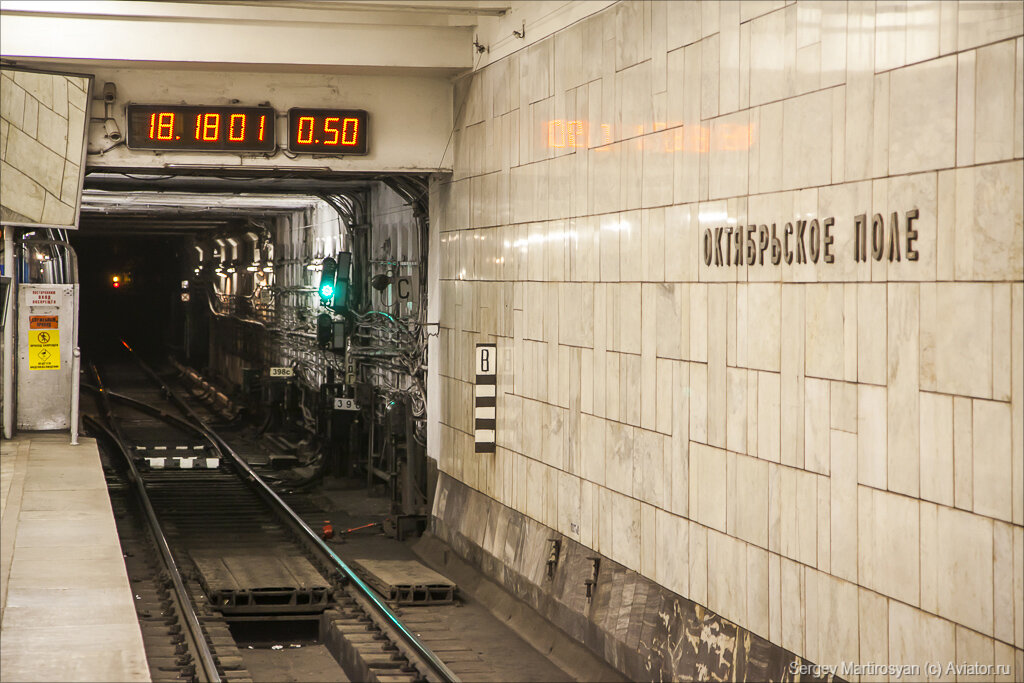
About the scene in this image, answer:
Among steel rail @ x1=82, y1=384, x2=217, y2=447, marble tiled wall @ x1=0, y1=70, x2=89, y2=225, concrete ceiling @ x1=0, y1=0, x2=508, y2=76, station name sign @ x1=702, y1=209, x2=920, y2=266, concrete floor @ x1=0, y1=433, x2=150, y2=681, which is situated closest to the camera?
station name sign @ x1=702, y1=209, x2=920, y2=266

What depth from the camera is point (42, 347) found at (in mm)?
16969

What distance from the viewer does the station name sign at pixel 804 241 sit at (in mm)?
6219

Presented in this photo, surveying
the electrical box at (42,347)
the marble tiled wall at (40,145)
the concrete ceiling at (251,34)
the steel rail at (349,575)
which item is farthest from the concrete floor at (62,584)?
the concrete ceiling at (251,34)

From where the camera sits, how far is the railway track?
10602 mm

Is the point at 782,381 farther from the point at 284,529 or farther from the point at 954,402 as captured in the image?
the point at 284,529

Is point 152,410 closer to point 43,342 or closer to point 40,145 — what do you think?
point 43,342

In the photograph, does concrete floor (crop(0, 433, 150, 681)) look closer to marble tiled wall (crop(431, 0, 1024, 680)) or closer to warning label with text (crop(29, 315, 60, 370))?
warning label with text (crop(29, 315, 60, 370))

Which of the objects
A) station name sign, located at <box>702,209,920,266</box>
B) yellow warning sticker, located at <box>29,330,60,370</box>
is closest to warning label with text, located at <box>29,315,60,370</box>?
yellow warning sticker, located at <box>29,330,60,370</box>

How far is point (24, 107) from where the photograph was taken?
41.4 ft

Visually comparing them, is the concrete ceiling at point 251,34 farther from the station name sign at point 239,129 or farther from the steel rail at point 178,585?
the steel rail at point 178,585

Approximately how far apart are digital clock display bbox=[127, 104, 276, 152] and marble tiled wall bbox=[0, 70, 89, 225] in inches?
23.7

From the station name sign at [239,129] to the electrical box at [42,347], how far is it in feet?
14.0

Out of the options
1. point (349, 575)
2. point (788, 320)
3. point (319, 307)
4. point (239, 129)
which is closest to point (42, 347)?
point (239, 129)

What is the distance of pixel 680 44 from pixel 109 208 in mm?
21173
